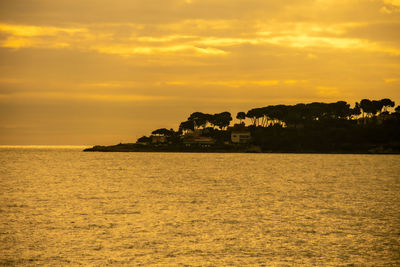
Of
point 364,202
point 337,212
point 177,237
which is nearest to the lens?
point 177,237

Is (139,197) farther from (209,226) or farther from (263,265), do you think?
(263,265)

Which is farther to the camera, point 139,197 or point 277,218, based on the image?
point 139,197

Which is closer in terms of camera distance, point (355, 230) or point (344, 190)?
point (355, 230)

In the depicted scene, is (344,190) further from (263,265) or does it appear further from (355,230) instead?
(263,265)

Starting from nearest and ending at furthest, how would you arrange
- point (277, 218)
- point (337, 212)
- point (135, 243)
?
point (135, 243)
point (277, 218)
point (337, 212)

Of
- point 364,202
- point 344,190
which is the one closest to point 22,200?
point 364,202

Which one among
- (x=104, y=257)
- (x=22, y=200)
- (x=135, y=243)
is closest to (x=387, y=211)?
(x=135, y=243)

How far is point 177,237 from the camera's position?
35.3 m

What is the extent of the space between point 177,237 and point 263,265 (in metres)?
9.27

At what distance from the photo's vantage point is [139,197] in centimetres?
6206

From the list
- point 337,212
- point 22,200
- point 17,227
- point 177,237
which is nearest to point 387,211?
point 337,212

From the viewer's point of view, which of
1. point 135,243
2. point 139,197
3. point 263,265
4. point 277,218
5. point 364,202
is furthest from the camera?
point 139,197

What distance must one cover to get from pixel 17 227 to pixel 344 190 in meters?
50.8

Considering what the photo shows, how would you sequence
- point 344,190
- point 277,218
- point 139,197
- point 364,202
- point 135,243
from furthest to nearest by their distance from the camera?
point 344,190, point 139,197, point 364,202, point 277,218, point 135,243
